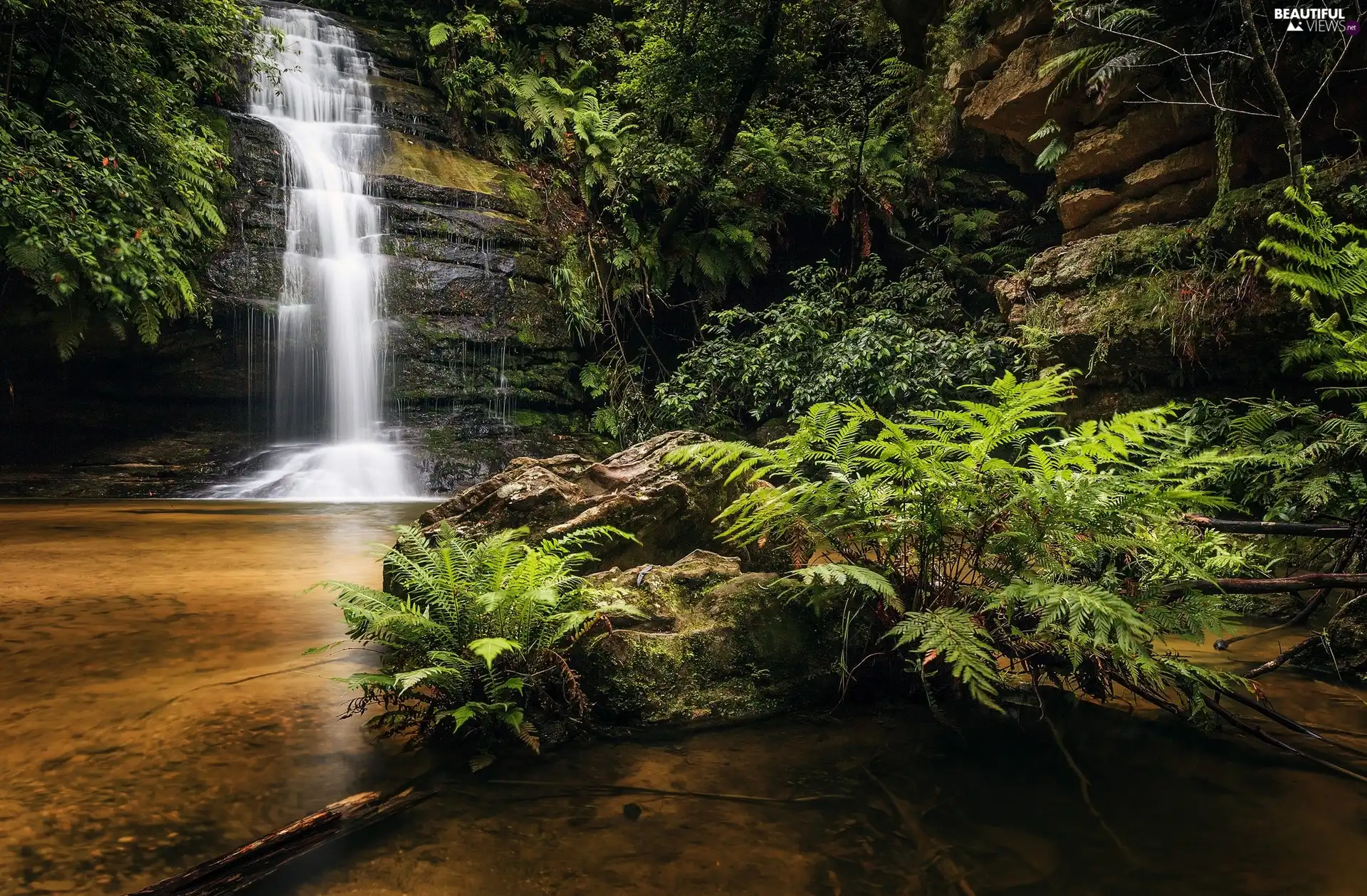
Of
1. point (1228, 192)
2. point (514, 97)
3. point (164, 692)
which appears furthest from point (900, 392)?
point (514, 97)

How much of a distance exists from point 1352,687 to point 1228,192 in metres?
6.16

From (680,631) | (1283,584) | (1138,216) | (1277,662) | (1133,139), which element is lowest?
(1277,662)

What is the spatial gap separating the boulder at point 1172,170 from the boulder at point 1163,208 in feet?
0.23

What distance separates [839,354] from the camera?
10023 mm

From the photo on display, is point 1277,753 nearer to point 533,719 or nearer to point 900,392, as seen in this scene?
point 533,719

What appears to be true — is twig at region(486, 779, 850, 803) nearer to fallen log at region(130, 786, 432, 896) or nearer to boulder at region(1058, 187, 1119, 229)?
fallen log at region(130, 786, 432, 896)

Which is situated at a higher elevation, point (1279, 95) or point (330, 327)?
point (1279, 95)

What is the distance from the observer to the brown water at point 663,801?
1584mm

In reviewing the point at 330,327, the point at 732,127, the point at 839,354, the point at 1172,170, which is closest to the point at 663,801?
the point at 839,354

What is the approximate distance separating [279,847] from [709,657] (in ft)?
4.56

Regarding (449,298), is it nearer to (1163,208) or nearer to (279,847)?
(1163,208)

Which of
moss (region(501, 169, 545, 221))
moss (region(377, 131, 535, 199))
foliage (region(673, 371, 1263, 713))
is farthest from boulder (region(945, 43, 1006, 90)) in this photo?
foliage (region(673, 371, 1263, 713))

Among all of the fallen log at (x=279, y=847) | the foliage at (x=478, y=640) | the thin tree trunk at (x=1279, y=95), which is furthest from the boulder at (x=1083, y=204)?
the fallen log at (x=279, y=847)

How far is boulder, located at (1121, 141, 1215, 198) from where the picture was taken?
7.48 metres
